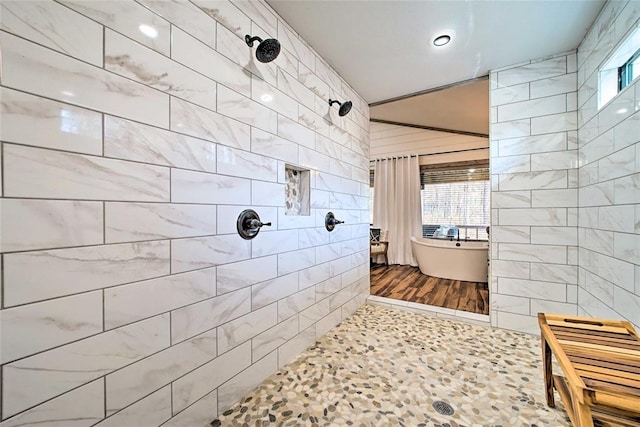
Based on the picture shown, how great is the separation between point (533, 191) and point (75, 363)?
10.00 feet

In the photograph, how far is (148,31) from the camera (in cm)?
103

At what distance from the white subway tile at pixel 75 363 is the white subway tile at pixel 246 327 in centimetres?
31

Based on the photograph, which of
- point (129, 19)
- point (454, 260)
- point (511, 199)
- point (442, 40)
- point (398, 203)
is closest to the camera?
point (129, 19)

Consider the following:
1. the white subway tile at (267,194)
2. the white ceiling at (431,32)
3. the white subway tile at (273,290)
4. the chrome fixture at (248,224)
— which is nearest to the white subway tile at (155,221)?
the chrome fixture at (248,224)

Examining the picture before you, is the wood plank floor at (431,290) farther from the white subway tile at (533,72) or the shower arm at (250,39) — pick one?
the shower arm at (250,39)

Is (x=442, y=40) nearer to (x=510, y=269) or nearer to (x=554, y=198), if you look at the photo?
(x=554, y=198)

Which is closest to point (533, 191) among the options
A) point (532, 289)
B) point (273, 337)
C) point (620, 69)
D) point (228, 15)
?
point (532, 289)

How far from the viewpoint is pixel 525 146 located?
2.23 meters

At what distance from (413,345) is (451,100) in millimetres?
3140

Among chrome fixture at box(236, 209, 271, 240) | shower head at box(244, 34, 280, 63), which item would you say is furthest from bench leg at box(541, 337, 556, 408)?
shower head at box(244, 34, 280, 63)

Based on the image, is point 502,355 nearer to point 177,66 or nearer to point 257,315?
point 257,315

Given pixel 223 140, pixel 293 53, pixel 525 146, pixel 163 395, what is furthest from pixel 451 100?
pixel 163 395

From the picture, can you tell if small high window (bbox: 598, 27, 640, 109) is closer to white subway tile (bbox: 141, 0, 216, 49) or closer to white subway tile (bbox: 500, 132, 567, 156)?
white subway tile (bbox: 500, 132, 567, 156)

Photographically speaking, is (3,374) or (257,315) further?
(257,315)
